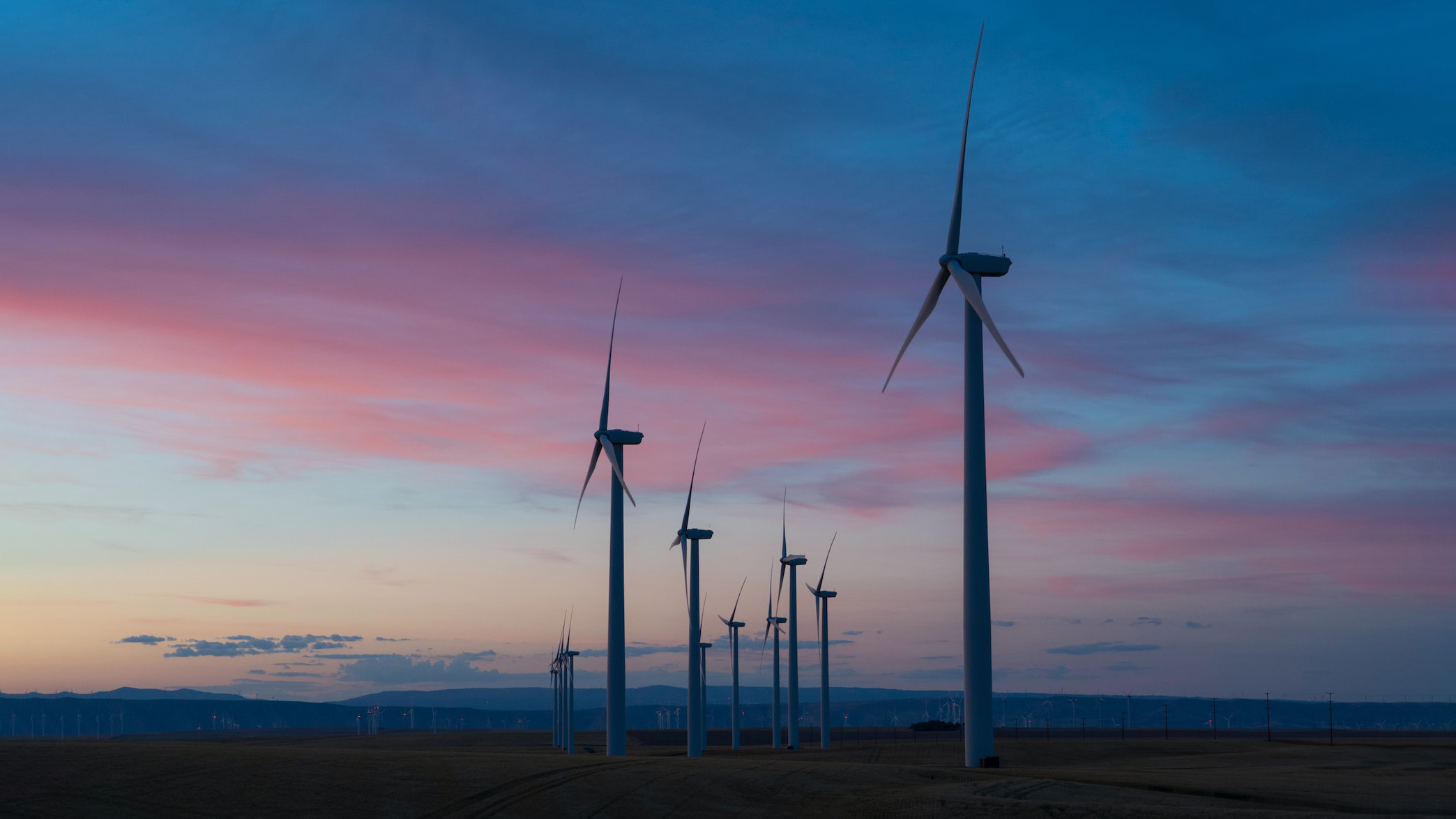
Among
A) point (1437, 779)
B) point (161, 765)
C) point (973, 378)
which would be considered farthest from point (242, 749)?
point (1437, 779)

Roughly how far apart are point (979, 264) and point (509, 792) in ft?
131

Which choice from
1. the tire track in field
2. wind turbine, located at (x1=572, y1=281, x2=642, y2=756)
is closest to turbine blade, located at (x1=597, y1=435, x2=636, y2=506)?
wind turbine, located at (x1=572, y1=281, x2=642, y2=756)

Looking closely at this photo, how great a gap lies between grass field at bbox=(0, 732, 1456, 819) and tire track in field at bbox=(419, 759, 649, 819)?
160mm

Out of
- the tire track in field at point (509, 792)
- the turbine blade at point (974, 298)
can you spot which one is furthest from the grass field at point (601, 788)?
the turbine blade at point (974, 298)

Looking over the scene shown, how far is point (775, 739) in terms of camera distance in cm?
16250

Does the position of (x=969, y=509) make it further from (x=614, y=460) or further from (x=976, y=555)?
(x=614, y=460)

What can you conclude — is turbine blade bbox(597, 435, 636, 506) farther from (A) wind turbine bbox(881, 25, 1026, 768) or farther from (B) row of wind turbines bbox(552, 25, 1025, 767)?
(A) wind turbine bbox(881, 25, 1026, 768)

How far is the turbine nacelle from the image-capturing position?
240 feet

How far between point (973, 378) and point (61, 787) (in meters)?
46.3

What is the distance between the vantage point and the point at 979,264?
240 ft

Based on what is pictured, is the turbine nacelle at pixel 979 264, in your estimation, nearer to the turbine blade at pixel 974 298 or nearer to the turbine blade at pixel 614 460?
the turbine blade at pixel 974 298

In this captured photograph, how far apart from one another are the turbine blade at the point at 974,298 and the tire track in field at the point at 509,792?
3003cm

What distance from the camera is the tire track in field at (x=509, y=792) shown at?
47.6 metres

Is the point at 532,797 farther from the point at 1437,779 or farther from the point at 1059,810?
the point at 1437,779
